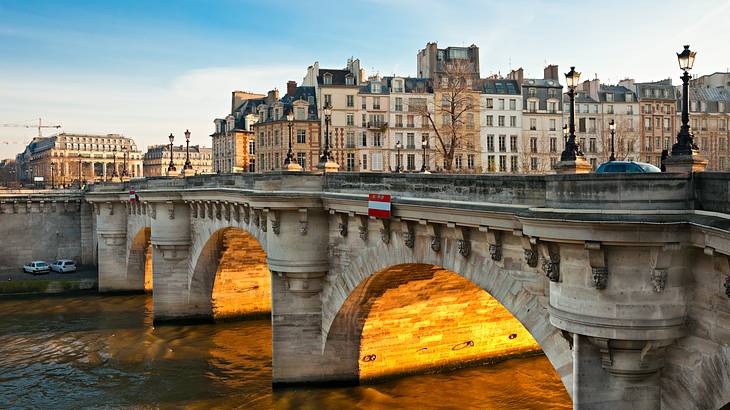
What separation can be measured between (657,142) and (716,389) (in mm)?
70196

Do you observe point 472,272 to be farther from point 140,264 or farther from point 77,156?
point 77,156

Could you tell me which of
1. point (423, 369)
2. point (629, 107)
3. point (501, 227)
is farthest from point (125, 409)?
point (629, 107)

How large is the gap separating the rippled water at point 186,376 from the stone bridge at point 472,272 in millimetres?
1064

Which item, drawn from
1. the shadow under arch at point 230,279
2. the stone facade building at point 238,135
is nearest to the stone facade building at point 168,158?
the stone facade building at point 238,135

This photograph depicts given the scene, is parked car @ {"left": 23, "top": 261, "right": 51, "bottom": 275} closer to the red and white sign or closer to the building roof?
the red and white sign

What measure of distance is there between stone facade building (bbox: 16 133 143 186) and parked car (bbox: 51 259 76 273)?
93732mm

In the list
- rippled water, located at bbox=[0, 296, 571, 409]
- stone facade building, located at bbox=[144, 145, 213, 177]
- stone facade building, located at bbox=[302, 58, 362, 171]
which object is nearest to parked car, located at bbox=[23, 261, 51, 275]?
rippled water, located at bbox=[0, 296, 571, 409]

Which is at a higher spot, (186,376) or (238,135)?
(238,135)

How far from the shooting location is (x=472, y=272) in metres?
15.7

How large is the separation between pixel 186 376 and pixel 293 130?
45.4 meters

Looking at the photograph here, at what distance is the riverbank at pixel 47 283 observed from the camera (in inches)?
1924

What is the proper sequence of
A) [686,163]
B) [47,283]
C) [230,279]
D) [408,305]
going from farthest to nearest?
1. [47,283]
2. [230,279]
3. [408,305]
4. [686,163]

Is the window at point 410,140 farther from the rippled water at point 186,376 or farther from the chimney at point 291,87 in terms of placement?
the rippled water at point 186,376

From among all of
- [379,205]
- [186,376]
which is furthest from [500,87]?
[379,205]
